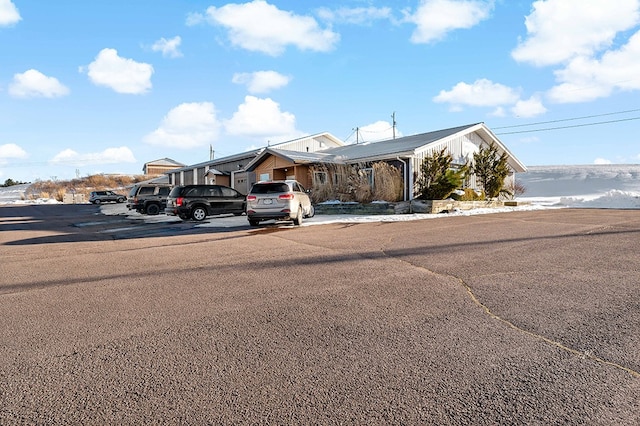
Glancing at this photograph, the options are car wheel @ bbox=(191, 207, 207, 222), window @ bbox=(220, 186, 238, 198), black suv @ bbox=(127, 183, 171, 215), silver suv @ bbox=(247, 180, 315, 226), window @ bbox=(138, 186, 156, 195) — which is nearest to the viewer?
silver suv @ bbox=(247, 180, 315, 226)

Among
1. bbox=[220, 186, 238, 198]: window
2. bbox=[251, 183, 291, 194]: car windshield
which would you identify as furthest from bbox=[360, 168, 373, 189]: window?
Result: bbox=[251, 183, 291, 194]: car windshield

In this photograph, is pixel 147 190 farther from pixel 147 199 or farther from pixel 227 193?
pixel 227 193

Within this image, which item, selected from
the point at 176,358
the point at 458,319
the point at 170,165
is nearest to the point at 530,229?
the point at 458,319

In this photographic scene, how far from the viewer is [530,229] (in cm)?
1092

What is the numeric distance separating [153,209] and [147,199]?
661 millimetres

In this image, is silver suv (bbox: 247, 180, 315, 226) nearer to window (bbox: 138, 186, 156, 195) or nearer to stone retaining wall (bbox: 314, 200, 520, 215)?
stone retaining wall (bbox: 314, 200, 520, 215)

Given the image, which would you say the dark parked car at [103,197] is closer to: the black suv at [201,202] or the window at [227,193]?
the black suv at [201,202]

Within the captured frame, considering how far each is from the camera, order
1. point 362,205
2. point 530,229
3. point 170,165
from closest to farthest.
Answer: point 530,229 → point 362,205 → point 170,165

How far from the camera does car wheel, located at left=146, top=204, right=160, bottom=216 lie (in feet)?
73.5

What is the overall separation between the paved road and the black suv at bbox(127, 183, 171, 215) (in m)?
16.4

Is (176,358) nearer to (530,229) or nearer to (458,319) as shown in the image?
(458,319)

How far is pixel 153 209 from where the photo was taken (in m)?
22.6

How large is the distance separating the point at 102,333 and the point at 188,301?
Result: 1051 mm

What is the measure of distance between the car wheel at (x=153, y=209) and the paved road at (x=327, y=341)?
16.4 m
